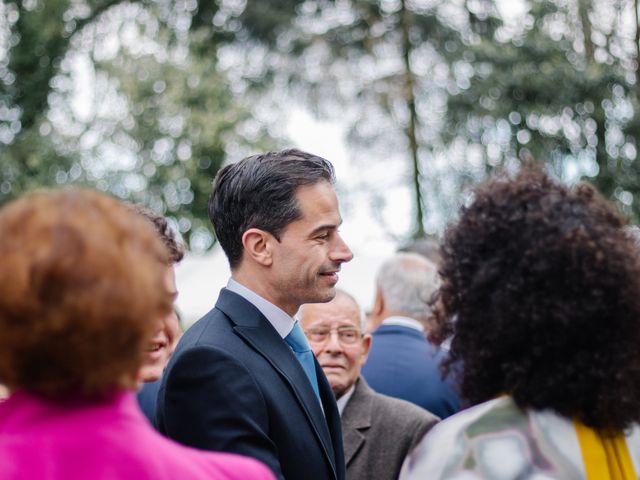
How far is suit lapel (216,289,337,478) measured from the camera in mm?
3160

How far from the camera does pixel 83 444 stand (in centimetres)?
175

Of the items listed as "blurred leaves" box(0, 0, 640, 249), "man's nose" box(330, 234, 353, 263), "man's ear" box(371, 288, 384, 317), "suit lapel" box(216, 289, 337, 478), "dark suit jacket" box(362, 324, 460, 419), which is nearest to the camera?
"suit lapel" box(216, 289, 337, 478)

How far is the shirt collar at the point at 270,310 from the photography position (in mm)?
3379

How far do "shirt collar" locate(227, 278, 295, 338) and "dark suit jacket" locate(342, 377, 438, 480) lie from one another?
1199 mm

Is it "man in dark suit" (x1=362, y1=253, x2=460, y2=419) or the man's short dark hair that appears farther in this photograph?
"man in dark suit" (x1=362, y1=253, x2=460, y2=419)

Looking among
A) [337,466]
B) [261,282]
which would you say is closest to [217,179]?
[261,282]

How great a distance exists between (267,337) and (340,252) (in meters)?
0.44

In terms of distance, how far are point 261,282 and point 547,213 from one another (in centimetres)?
126

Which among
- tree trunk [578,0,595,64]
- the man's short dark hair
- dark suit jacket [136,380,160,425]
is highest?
tree trunk [578,0,595,64]

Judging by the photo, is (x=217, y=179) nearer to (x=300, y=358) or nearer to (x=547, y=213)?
(x=300, y=358)

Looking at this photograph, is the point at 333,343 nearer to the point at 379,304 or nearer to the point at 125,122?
the point at 379,304

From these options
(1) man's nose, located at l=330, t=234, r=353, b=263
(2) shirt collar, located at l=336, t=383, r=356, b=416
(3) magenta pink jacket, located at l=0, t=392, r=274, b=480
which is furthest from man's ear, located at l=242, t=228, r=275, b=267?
(3) magenta pink jacket, located at l=0, t=392, r=274, b=480

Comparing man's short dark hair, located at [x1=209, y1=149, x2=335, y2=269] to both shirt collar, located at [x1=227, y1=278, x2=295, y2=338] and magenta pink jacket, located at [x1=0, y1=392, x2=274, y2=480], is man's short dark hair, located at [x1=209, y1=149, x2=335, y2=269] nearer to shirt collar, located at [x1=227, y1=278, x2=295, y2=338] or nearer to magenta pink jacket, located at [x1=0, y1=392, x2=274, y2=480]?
shirt collar, located at [x1=227, y1=278, x2=295, y2=338]

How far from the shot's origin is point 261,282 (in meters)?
3.42
